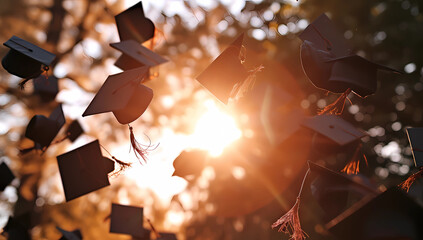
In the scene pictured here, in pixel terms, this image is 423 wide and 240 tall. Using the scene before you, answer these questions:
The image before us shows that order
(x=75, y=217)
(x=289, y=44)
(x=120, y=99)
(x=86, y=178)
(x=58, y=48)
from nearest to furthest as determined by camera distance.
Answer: (x=120, y=99) → (x=86, y=178) → (x=289, y=44) → (x=58, y=48) → (x=75, y=217)

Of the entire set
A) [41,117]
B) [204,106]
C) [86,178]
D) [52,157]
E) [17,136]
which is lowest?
[52,157]

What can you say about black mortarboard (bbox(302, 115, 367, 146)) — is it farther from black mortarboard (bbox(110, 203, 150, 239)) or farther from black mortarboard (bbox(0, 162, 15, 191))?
black mortarboard (bbox(0, 162, 15, 191))

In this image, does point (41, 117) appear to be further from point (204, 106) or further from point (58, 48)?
point (58, 48)

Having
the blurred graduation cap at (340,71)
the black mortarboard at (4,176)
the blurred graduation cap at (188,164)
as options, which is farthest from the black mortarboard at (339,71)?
the black mortarboard at (4,176)

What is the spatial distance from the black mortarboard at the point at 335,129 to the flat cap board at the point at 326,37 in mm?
497

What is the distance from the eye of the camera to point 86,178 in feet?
5.18

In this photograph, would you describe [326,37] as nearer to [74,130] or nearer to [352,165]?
[352,165]

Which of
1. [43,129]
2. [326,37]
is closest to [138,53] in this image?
[43,129]

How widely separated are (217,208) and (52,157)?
3.65 m

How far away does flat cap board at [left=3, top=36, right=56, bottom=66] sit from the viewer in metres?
1.36

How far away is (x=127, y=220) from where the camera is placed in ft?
6.22

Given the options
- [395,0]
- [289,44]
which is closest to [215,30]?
[289,44]

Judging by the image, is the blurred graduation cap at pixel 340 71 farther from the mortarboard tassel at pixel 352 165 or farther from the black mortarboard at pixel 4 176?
the black mortarboard at pixel 4 176

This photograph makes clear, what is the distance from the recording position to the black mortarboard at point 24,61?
1366 mm
